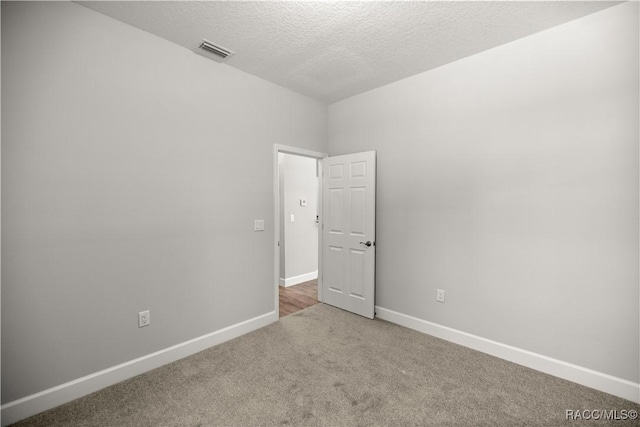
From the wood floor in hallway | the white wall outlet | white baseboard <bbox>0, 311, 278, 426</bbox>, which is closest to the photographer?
white baseboard <bbox>0, 311, 278, 426</bbox>

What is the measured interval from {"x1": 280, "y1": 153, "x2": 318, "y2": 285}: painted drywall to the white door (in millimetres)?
1043

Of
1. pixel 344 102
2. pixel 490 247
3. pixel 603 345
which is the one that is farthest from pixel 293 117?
pixel 603 345

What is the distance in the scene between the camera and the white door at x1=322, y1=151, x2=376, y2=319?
3369mm

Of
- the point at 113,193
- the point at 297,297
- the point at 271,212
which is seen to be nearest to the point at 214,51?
the point at 113,193

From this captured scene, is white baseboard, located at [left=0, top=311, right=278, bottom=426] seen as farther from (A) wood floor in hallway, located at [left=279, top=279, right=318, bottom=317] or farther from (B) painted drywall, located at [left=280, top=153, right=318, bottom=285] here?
(B) painted drywall, located at [left=280, top=153, right=318, bottom=285]

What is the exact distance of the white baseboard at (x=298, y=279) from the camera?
4.73 m

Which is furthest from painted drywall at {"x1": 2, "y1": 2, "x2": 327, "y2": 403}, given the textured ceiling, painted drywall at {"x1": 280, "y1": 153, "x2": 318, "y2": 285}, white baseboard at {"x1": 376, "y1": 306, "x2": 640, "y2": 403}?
white baseboard at {"x1": 376, "y1": 306, "x2": 640, "y2": 403}

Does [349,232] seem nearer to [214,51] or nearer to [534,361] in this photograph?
[534,361]

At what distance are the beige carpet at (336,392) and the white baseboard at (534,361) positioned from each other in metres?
0.07

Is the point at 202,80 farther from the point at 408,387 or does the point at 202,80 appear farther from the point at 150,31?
the point at 408,387

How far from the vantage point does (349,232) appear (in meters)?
3.57

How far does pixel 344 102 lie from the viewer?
12.2ft

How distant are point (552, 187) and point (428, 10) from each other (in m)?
1.67

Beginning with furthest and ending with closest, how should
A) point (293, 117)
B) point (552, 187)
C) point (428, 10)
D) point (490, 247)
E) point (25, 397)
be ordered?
point (293, 117), point (490, 247), point (552, 187), point (428, 10), point (25, 397)
